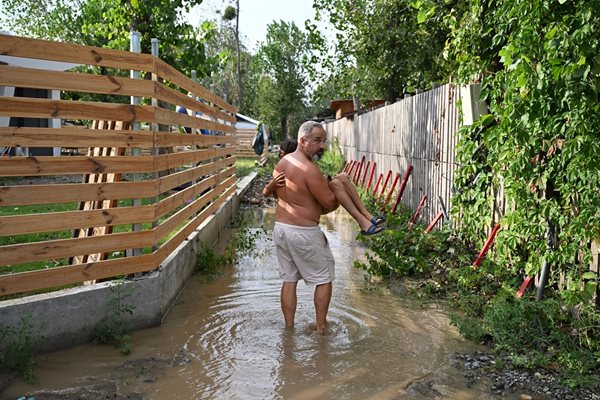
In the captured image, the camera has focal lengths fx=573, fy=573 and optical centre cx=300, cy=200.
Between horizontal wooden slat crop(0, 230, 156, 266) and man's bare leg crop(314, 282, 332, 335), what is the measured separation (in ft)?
5.13

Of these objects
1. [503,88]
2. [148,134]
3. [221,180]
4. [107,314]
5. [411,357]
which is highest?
[503,88]

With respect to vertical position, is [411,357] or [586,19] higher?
[586,19]

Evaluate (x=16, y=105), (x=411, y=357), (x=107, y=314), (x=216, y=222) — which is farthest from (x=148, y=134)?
(x=216, y=222)

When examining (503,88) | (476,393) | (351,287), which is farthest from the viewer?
(351,287)

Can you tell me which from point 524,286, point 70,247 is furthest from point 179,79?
point 524,286

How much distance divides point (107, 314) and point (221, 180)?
20.9 feet

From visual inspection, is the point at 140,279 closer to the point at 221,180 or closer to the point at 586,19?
the point at 586,19

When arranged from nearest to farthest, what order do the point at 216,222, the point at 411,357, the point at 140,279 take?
1. the point at 411,357
2. the point at 140,279
3. the point at 216,222

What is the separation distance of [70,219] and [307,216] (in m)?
1.98

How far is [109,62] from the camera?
15.6ft

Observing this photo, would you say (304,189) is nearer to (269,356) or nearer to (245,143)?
(269,356)

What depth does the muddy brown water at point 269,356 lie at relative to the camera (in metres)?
3.93

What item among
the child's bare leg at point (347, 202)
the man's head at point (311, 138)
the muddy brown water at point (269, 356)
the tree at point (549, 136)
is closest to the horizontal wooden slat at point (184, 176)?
the muddy brown water at point (269, 356)

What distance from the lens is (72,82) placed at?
4480 mm
